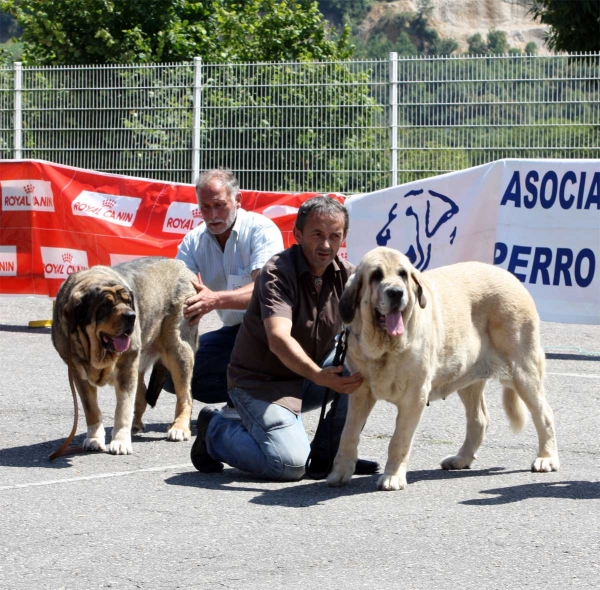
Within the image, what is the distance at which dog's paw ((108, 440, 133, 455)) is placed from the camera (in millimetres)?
6598

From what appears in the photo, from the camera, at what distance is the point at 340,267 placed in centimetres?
613

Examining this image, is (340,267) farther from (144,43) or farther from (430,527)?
(144,43)

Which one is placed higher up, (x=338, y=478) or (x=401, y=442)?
(x=401, y=442)

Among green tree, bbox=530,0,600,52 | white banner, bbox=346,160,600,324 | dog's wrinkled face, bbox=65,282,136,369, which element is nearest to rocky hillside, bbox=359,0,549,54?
green tree, bbox=530,0,600,52

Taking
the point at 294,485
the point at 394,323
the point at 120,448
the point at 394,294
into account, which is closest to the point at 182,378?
the point at 120,448

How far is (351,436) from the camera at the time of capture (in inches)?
224

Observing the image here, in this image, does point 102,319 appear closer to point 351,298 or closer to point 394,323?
point 351,298

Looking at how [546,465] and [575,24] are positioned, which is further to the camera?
[575,24]

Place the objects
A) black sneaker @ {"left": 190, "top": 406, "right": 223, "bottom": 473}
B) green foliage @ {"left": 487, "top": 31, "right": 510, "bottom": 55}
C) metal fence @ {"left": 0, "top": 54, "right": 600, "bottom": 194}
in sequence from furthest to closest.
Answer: green foliage @ {"left": 487, "top": 31, "right": 510, "bottom": 55} → metal fence @ {"left": 0, "top": 54, "right": 600, "bottom": 194} → black sneaker @ {"left": 190, "top": 406, "right": 223, "bottom": 473}

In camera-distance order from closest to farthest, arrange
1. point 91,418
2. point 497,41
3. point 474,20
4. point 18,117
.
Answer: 1. point 91,418
2. point 18,117
3. point 497,41
4. point 474,20

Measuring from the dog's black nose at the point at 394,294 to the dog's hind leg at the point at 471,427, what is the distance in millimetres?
1179

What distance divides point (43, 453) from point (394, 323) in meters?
2.46

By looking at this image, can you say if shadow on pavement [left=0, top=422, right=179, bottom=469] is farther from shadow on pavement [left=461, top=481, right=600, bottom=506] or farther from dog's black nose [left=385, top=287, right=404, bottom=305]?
shadow on pavement [left=461, top=481, right=600, bottom=506]

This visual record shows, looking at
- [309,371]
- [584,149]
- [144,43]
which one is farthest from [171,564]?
[144,43]
